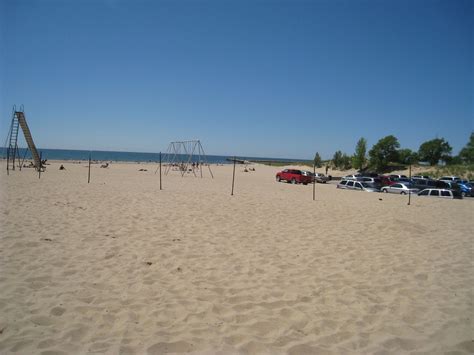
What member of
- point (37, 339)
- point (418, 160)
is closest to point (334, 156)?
point (418, 160)

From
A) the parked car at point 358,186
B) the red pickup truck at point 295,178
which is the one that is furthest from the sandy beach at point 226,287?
the red pickup truck at point 295,178

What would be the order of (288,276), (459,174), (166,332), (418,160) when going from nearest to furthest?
(166,332) < (288,276) < (459,174) < (418,160)

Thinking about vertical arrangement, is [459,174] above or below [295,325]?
above

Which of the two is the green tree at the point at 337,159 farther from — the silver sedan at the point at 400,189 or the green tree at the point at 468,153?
the silver sedan at the point at 400,189

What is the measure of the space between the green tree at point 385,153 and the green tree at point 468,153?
11.1 m

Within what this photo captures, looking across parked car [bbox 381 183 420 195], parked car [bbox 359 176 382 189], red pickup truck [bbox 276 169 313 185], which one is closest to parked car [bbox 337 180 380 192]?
parked car [bbox 359 176 382 189]

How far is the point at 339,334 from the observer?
12.0ft

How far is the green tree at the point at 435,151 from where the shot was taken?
5894cm

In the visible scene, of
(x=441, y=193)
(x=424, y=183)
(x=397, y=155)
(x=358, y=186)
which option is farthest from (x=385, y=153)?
(x=441, y=193)

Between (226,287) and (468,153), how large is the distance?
6497 cm

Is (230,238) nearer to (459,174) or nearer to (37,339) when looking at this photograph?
(37,339)

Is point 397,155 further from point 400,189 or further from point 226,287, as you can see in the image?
point 226,287

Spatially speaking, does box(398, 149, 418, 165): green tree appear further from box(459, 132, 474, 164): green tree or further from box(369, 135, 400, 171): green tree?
box(459, 132, 474, 164): green tree

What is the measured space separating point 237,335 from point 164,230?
4.85 metres
